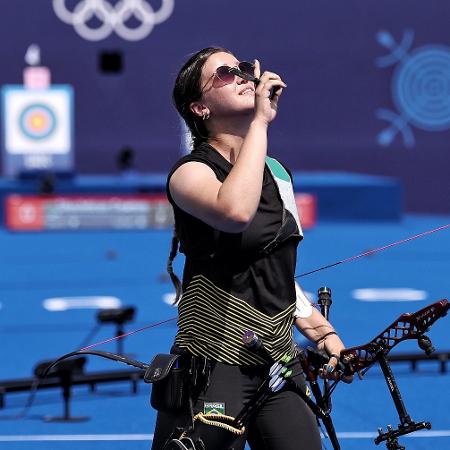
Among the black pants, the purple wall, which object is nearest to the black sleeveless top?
the black pants

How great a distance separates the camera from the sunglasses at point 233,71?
2.96 m

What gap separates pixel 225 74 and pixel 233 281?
19.9 inches

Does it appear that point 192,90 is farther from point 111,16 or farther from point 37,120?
point 111,16

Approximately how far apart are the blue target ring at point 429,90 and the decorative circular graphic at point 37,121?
5.20 m

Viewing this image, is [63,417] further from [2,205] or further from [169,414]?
[2,205]

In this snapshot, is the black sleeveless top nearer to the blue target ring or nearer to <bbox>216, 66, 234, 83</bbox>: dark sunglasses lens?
<bbox>216, 66, 234, 83</bbox>: dark sunglasses lens

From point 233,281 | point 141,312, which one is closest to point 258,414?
point 233,281

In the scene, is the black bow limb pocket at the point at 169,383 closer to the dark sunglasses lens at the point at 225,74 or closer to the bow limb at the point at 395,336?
the bow limb at the point at 395,336

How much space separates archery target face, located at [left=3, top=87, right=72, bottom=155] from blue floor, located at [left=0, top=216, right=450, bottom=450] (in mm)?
1660

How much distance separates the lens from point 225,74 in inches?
118

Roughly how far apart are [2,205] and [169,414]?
42.1ft

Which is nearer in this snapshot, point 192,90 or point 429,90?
point 192,90

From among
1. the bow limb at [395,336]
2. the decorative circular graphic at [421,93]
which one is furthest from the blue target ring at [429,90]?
the bow limb at [395,336]

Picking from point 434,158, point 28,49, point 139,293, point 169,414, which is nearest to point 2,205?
point 28,49
